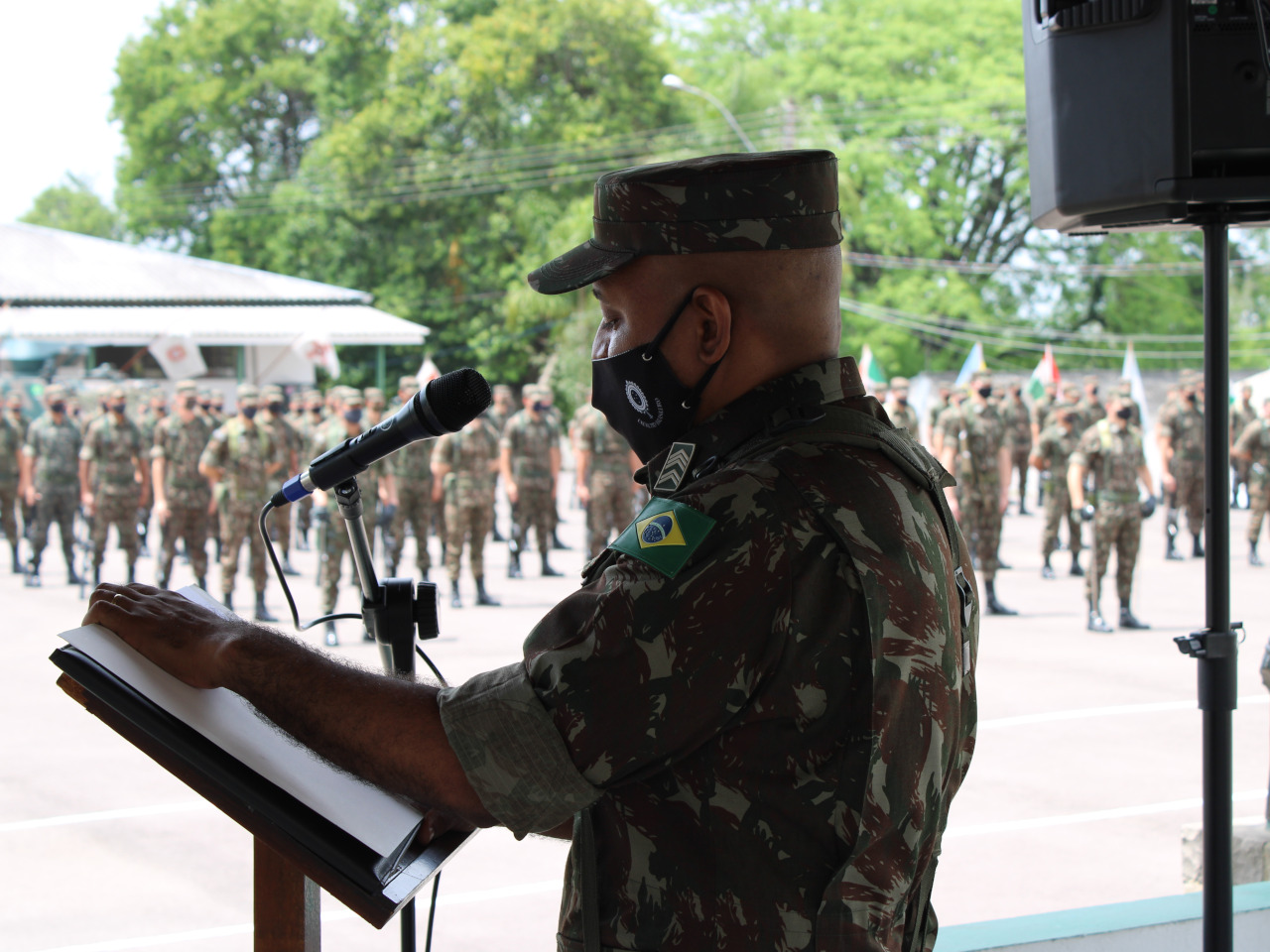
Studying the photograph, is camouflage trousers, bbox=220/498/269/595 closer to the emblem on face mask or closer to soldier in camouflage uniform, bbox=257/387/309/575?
soldier in camouflage uniform, bbox=257/387/309/575

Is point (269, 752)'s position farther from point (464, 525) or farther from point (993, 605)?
point (464, 525)

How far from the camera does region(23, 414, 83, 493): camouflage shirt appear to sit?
1164 centimetres

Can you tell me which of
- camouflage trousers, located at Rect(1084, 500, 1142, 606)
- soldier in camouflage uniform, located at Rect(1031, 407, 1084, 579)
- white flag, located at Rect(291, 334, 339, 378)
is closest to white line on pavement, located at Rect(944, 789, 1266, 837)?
camouflage trousers, located at Rect(1084, 500, 1142, 606)

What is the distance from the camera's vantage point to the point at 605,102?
34.4 meters

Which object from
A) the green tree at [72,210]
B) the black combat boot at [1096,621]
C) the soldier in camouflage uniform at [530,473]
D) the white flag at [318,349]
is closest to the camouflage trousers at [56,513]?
the soldier in camouflage uniform at [530,473]

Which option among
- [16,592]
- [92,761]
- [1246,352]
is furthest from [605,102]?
[92,761]

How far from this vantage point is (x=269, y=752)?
119 cm

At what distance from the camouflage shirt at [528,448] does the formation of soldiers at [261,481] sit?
0.01 m

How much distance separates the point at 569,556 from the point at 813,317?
12.4 meters

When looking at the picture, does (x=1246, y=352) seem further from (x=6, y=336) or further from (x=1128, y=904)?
(x=1128, y=904)

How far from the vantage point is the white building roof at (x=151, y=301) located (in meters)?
24.6

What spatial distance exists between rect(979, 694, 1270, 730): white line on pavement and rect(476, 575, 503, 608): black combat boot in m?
4.78

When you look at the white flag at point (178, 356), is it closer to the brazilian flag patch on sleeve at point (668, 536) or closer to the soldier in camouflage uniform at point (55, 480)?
the soldier in camouflage uniform at point (55, 480)

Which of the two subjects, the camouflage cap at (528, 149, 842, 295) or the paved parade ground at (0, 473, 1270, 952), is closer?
the camouflage cap at (528, 149, 842, 295)
